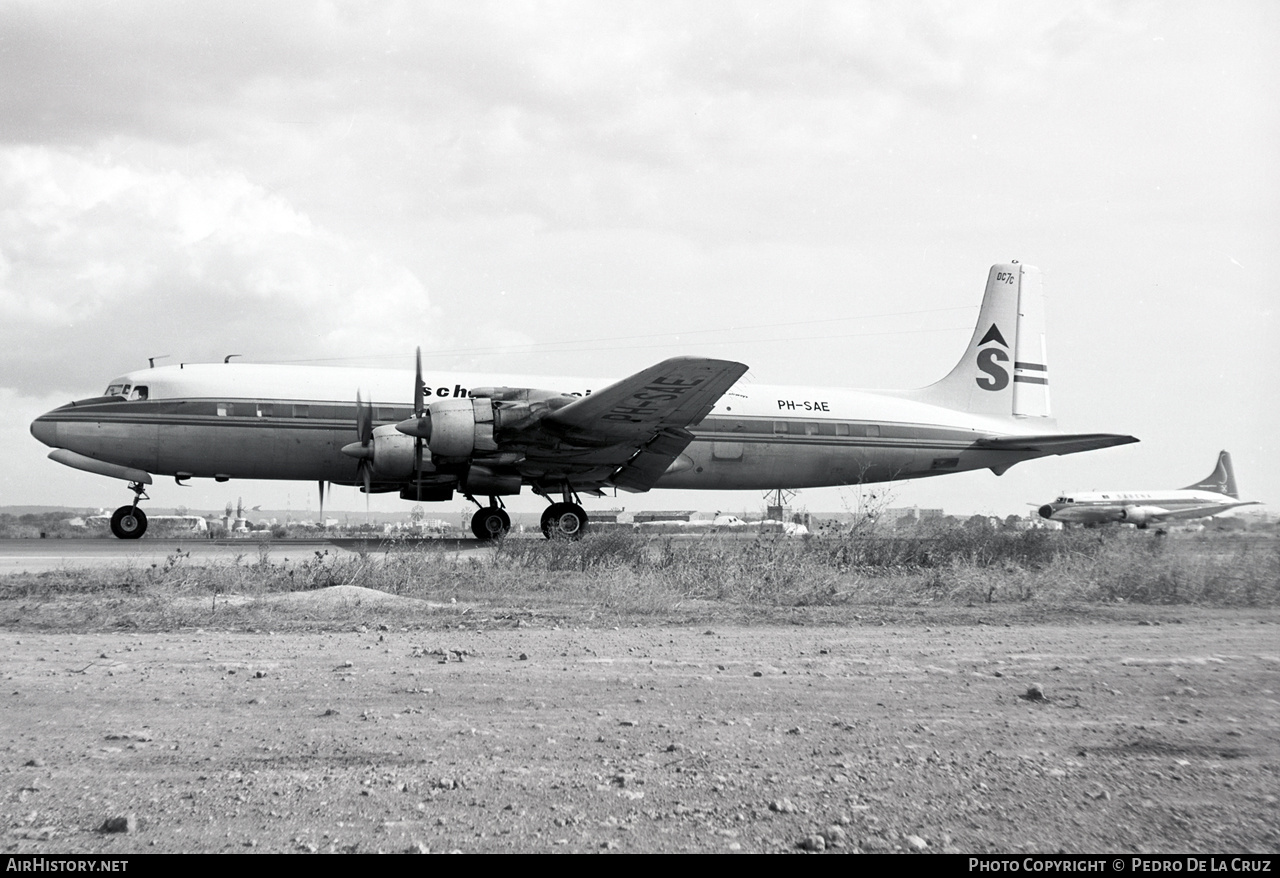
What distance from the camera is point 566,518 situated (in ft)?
65.0

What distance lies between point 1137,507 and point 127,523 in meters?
49.4

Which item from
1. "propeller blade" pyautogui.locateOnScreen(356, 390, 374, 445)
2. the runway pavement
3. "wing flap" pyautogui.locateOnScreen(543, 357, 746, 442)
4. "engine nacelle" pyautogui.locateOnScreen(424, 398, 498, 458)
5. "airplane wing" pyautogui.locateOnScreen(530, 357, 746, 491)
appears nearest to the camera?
the runway pavement

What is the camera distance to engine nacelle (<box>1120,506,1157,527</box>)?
167 ft

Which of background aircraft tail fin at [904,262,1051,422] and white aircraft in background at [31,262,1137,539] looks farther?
background aircraft tail fin at [904,262,1051,422]

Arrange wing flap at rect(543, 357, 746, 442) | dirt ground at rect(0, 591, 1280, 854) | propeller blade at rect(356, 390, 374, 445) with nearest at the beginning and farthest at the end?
dirt ground at rect(0, 591, 1280, 854) < wing flap at rect(543, 357, 746, 442) < propeller blade at rect(356, 390, 374, 445)

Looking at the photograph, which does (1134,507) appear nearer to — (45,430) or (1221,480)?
(1221,480)

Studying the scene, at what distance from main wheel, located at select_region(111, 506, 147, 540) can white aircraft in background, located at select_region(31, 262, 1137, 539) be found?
0.03 metres

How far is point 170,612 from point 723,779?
7.15m

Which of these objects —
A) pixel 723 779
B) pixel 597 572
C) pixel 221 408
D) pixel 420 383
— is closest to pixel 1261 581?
pixel 597 572

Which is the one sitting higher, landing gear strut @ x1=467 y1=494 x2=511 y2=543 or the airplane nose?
the airplane nose

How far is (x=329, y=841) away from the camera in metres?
3.38

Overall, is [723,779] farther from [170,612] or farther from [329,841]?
[170,612]

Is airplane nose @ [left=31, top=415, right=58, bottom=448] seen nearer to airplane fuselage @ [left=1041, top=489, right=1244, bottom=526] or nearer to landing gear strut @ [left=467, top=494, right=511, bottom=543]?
landing gear strut @ [left=467, top=494, right=511, bottom=543]

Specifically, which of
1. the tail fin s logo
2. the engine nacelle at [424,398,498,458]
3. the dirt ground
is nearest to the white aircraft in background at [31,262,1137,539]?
the engine nacelle at [424,398,498,458]
